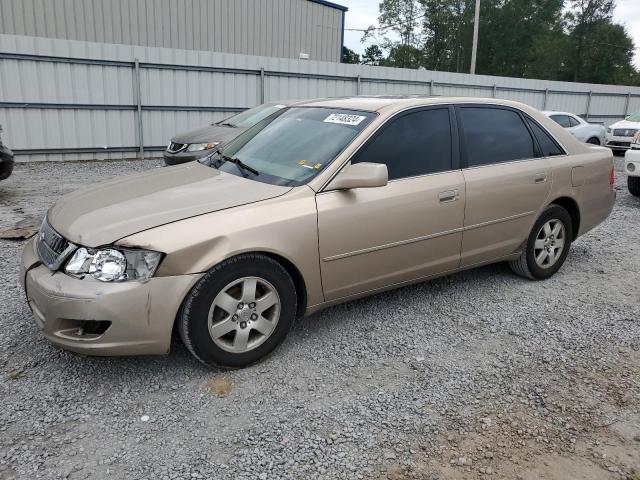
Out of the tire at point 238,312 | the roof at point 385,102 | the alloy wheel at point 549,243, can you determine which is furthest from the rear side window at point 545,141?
the tire at point 238,312

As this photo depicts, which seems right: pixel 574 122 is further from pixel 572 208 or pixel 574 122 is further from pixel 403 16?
pixel 403 16

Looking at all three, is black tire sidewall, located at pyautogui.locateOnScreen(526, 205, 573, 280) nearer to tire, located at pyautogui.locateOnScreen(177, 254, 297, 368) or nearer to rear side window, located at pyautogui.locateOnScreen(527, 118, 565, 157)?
rear side window, located at pyautogui.locateOnScreen(527, 118, 565, 157)

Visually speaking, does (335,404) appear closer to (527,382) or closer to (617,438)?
(527,382)

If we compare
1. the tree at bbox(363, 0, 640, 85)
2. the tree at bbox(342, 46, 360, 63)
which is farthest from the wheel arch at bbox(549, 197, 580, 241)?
the tree at bbox(342, 46, 360, 63)

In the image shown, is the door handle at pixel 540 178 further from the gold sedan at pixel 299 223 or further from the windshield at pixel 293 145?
the windshield at pixel 293 145

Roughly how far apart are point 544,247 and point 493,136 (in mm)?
1170

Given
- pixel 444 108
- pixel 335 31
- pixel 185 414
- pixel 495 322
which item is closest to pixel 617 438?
pixel 495 322

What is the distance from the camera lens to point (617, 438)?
2826mm

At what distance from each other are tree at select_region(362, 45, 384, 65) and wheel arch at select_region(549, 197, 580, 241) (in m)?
63.1

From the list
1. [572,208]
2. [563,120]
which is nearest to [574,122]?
[563,120]

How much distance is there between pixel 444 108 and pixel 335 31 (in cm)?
1864

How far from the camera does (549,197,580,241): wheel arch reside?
16.1 ft

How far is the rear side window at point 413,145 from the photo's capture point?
12.5 ft

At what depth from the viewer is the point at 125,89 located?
11.9 meters
